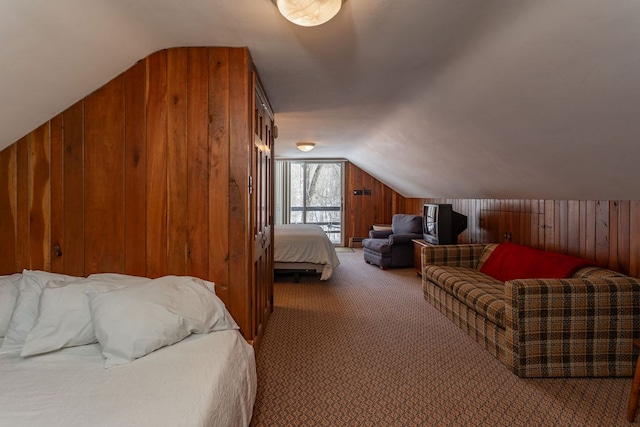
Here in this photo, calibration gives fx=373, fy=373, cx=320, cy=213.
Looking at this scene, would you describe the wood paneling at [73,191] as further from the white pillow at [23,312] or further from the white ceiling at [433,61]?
the white pillow at [23,312]

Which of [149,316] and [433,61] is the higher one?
[433,61]

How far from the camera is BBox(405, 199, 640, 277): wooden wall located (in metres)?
2.81

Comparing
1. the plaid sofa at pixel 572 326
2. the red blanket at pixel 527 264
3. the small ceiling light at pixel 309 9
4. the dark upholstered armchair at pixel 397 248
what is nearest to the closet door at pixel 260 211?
the small ceiling light at pixel 309 9

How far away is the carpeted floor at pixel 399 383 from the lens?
6.87ft

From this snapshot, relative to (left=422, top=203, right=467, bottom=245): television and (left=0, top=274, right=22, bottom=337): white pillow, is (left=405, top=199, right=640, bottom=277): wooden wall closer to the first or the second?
(left=422, top=203, right=467, bottom=245): television

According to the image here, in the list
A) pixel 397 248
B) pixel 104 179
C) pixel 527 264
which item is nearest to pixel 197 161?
pixel 104 179

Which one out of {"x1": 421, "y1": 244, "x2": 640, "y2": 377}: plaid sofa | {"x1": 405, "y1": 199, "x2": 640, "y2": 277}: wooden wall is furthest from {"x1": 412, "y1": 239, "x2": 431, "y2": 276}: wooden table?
{"x1": 421, "y1": 244, "x2": 640, "y2": 377}: plaid sofa

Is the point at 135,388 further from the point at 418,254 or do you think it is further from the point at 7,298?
the point at 418,254

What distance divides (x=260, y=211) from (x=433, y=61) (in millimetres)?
1710

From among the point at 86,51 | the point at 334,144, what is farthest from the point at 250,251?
the point at 334,144

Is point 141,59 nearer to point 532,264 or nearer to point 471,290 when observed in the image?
point 471,290

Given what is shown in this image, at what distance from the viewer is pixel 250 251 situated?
2512 millimetres

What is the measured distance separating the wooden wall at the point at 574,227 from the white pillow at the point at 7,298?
13.0 ft

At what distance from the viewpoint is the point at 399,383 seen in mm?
2471
